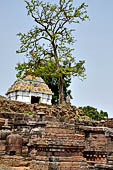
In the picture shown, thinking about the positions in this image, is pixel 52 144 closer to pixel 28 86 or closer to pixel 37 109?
pixel 37 109

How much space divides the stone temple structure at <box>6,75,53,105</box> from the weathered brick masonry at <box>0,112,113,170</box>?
37.5ft

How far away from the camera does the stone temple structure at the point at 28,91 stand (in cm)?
2441

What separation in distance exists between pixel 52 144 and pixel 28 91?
18220 millimetres

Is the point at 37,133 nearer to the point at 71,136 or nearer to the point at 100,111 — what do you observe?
the point at 71,136

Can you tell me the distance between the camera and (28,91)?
2456 centimetres

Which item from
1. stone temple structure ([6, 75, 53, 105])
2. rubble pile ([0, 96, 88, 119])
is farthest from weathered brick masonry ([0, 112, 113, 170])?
stone temple structure ([6, 75, 53, 105])

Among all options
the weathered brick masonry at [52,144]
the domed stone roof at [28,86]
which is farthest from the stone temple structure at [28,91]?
the weathered brick masonry at [52,144]

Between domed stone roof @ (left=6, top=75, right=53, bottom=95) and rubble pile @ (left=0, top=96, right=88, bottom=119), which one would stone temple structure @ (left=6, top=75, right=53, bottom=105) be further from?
rubble pile @ (left=0, top=96, right=88, bottom=119)

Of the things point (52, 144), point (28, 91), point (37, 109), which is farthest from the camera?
point (28, 91)

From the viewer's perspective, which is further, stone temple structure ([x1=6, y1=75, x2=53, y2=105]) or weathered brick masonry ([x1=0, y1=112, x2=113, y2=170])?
stone temple structure ([x1=6, y1=75, x2=53, y2=105])

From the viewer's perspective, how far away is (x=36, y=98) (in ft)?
83.8

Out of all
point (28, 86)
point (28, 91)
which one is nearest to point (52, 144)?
point (28, 91)

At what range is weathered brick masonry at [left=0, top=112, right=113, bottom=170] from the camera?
6520 mm

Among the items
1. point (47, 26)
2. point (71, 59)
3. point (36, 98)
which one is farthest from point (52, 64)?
point (36, 98)
